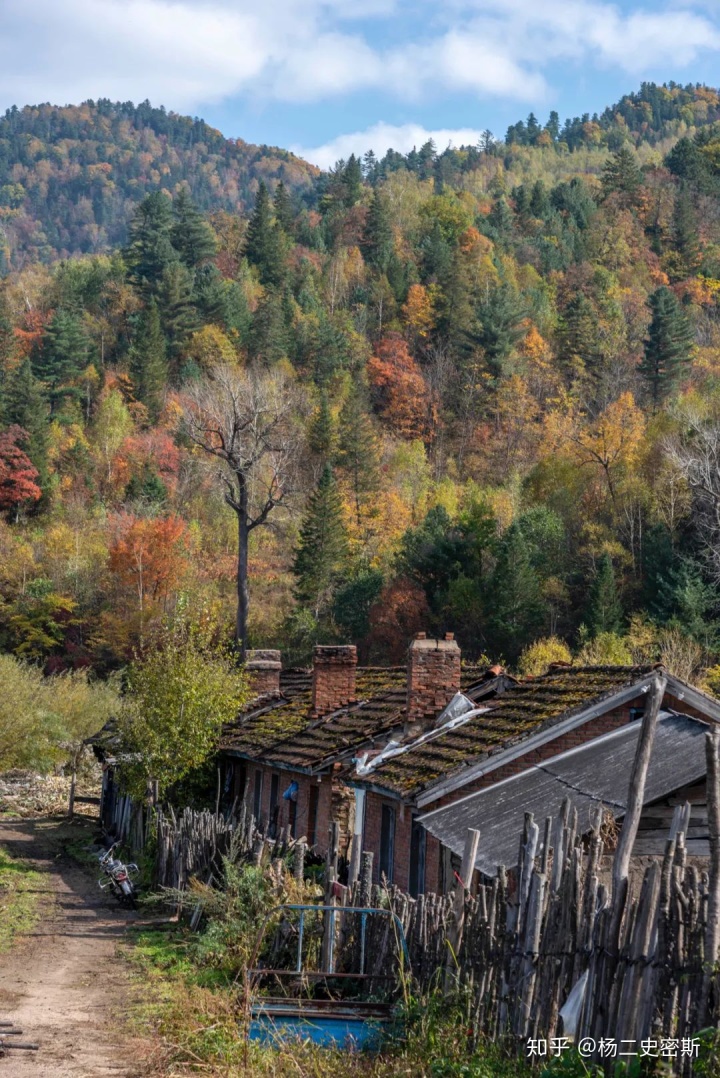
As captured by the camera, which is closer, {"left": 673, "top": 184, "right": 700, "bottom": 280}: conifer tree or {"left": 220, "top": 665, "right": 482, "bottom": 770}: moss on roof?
{"left": 220, "top": 665, "right": 482, "bottom": 770}: moss on roof

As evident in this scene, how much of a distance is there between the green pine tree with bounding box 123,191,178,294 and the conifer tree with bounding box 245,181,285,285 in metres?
7.93

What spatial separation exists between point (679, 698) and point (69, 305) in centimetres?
10127

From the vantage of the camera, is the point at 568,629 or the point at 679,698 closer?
the point at 679,698

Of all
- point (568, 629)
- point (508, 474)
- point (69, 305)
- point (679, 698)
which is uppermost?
point (69, 305)

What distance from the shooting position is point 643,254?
134 m

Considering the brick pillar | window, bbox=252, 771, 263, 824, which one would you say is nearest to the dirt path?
window, bbox=252, 771, 263, 824

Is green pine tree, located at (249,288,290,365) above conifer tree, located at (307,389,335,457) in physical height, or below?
above

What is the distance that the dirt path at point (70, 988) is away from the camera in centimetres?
1323

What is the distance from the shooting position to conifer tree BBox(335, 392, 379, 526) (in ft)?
297

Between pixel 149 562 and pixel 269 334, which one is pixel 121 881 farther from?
pixel 269 334

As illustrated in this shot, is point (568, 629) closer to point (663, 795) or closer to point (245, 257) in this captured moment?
point (663, 795)

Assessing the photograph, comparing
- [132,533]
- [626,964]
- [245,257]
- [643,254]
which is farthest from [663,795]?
[643,254]

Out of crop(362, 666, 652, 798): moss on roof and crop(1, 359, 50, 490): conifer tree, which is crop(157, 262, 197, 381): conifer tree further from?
crop(362, 666, 652, 798): moss on roof

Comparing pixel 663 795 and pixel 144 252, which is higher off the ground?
pixel 144 252
